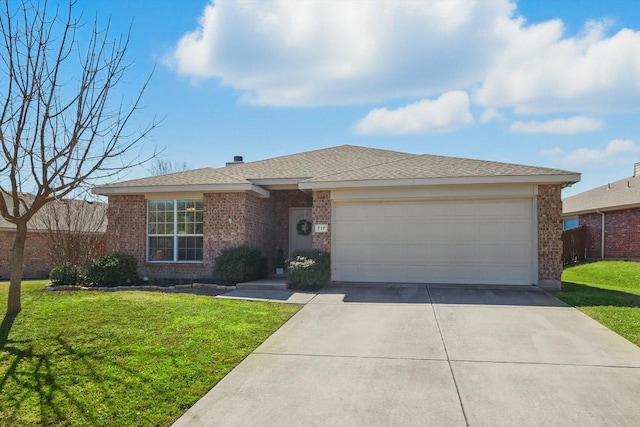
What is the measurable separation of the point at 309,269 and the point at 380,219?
2.50m

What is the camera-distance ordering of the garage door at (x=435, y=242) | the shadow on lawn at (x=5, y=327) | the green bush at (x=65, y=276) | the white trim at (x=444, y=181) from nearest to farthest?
the shadow on lawn at (x=5, y=327) < the white trim at (x=444, y=181) < the garage door at (x=435, y=242) < the green bush at (x=65, y=276)

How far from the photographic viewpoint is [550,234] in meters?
10.9

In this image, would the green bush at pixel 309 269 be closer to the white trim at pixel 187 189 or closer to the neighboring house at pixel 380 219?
the neighboring house at pixel 380 219

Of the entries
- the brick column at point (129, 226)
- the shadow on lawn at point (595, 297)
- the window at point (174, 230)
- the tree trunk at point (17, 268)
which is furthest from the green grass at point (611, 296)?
the brick column at point (129, 226)

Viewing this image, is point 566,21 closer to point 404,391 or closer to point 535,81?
point 535,81

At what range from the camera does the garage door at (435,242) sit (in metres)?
11.2

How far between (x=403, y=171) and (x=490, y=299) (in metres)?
4.30

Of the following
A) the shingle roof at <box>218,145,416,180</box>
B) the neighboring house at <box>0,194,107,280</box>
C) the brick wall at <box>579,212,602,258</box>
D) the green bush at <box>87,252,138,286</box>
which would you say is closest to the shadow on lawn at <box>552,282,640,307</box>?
the shingle roof at <box>218,145,416,180</box>

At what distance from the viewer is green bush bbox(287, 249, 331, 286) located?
11.0m

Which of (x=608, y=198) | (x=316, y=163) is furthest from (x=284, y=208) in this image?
(x=608, y=198)

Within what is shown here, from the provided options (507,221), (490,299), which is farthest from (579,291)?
(490,299)

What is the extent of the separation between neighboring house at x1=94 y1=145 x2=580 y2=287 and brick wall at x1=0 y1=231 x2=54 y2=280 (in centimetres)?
1121

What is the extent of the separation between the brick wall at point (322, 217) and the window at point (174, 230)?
3686 millimetres

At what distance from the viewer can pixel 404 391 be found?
4.65 m
